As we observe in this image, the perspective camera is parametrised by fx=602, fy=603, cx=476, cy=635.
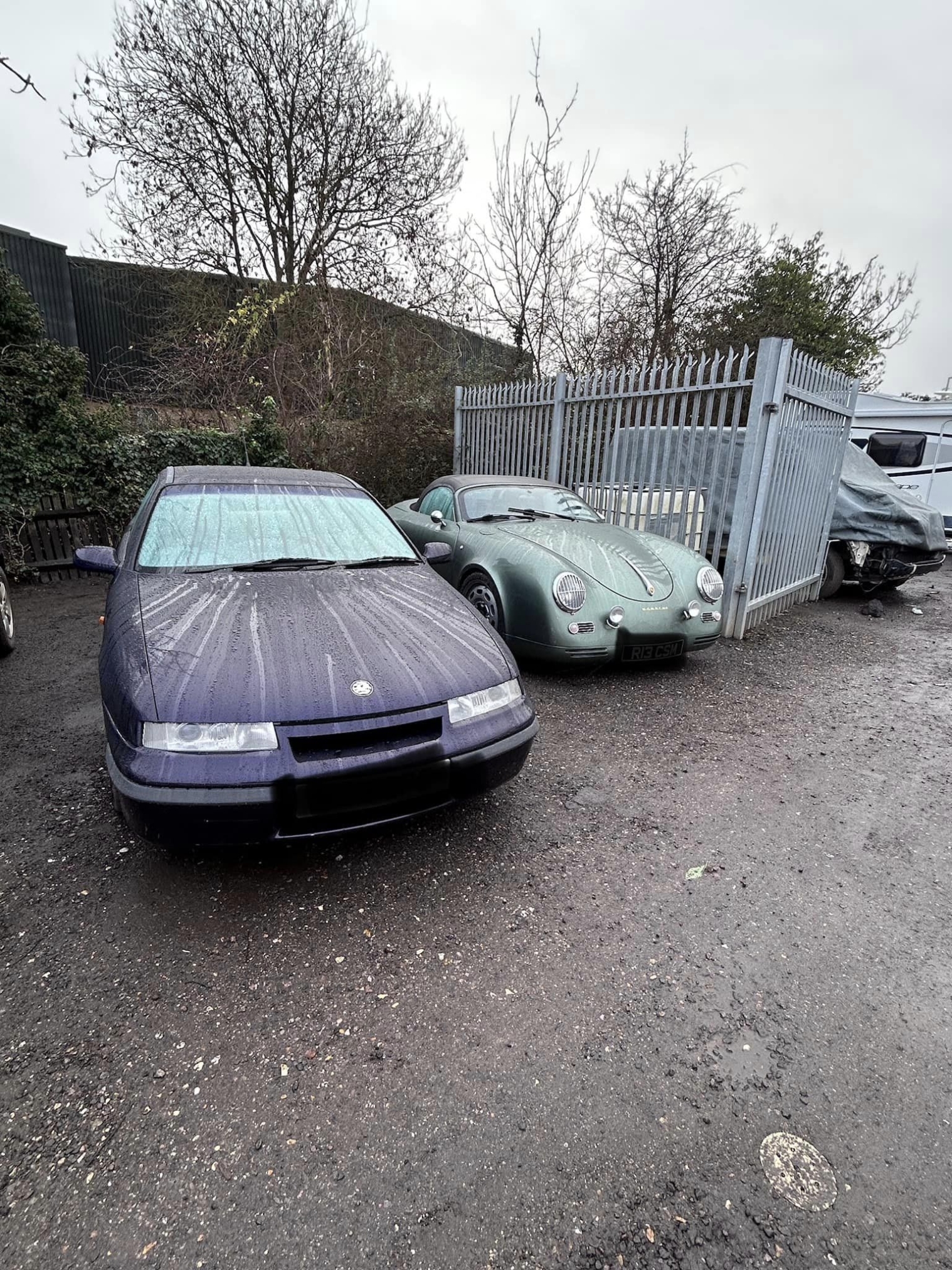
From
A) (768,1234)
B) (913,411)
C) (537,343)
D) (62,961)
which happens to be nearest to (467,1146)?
(768,1234)

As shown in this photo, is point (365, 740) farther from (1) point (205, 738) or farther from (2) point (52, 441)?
(2) point (52, 441)

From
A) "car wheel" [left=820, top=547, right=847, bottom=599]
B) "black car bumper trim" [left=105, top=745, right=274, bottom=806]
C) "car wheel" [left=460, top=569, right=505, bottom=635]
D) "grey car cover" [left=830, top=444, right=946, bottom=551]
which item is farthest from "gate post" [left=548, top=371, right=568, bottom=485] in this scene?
"black car bumper trim" [left=105, top=745, right=274, bottom=806]

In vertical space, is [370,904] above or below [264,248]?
below

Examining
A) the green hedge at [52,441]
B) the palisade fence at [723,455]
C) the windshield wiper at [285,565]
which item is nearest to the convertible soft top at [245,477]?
the windshield wiper at [285,565]

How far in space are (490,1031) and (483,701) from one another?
42.5 inches

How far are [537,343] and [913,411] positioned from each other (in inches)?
296

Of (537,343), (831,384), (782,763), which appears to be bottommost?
(782,763)

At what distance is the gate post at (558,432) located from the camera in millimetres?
6613

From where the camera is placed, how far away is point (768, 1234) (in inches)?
50.1

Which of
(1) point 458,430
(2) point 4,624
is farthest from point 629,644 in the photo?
(1) point 458,430

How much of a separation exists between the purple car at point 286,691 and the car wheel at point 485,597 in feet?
4.00

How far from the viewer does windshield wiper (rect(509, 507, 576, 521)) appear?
5.08 metres

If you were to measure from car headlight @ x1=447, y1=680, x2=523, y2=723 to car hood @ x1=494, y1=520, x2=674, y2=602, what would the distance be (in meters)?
1.89

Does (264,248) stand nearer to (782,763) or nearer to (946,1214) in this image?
(782,763)
